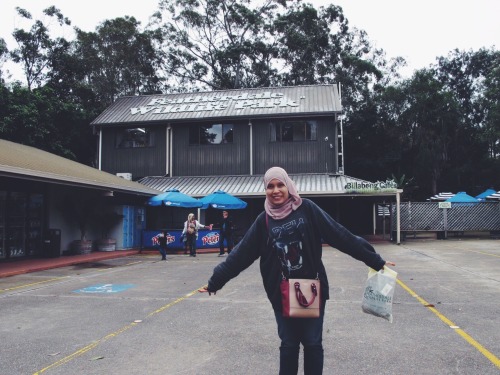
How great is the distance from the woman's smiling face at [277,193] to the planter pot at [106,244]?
17891 millimetres

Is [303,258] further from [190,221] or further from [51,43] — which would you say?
[51,43]

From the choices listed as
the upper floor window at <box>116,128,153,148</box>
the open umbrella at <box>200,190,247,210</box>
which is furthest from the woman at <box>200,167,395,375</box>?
the upper floor window at <box>116,128,153,148</box>

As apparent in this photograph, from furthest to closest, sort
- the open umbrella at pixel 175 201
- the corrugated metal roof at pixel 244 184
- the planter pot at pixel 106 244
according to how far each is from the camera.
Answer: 1. the corrugated metal roof at pixel 244 184
2. the planter pot at pixel 106 244
3. the open umbrella at pixel 175 201

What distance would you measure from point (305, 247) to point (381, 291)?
0.85 m

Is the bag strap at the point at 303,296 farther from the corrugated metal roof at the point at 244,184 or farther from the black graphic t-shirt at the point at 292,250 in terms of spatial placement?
A: the corrugated metal roof at the point at 244,184

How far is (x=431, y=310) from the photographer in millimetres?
7051

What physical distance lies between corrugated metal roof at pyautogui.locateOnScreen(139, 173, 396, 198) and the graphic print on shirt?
61.0ft

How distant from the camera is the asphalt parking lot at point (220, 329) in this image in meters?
4.54

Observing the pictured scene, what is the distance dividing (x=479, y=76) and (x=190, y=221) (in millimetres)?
42467

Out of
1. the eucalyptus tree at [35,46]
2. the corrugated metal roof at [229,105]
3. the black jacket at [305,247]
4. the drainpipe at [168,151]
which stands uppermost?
the eucalyptus tree at [35,46]

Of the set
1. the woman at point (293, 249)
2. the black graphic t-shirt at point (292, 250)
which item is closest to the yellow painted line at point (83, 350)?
the woman at point (293, 249)

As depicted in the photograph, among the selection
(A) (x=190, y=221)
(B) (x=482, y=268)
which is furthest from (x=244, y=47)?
(B) (x=482, y=268)

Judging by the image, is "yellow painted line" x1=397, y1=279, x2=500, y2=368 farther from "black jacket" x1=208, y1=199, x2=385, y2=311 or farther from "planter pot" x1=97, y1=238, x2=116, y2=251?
"planter pot" x1=97, y1=238, x2=116, y2=251

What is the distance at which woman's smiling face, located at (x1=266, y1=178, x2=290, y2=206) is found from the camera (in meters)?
3.38
